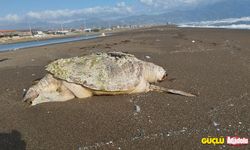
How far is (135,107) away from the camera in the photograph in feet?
19.9

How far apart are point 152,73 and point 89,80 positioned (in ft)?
6.95

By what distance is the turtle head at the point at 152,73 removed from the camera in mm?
7723

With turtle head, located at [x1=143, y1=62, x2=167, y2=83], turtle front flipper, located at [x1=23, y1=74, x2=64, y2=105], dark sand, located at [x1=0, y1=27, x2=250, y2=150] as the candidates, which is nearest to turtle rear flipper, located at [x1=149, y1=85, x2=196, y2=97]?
dark sand, located at [x1=0, y1=27, x2=250, y2=150]

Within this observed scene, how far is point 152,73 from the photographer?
7.88 m

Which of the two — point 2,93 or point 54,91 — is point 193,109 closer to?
point 54,91

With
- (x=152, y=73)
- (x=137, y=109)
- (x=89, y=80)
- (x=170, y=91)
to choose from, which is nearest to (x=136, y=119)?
(x=137, y=109)

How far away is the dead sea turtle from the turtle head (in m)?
0.34

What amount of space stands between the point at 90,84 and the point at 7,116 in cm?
214

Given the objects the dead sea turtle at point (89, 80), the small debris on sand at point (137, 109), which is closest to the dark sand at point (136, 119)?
the small debris on sand at point (137, 109)

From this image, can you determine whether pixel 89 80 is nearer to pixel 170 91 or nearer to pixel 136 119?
pixel 136 119

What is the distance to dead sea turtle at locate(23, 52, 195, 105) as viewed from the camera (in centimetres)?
678

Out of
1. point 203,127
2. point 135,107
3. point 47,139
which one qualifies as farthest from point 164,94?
point 47,139

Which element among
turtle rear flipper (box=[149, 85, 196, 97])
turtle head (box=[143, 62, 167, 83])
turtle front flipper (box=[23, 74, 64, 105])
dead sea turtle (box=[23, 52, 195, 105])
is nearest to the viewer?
turtle rear flipper (box=[149, 85, 196, 97])

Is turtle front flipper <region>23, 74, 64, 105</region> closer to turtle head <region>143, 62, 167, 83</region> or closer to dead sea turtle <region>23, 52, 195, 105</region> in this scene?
dead sea turtle <region>23, 52, 195, 105</region>
